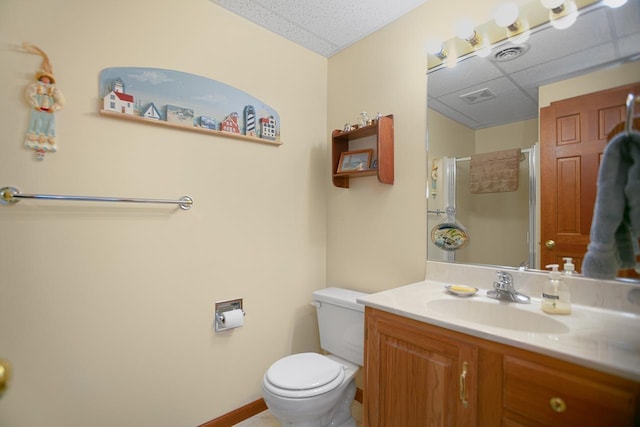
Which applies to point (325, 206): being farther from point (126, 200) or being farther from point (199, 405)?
point (199, 405)

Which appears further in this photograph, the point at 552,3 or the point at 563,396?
the point at 552,3

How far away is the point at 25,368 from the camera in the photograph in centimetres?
119

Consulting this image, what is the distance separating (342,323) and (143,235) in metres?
1.19

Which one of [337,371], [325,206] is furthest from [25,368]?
[325,206]

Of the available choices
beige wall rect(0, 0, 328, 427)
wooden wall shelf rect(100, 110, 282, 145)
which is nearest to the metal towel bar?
beige wall rect(0, 0, 328, 427)

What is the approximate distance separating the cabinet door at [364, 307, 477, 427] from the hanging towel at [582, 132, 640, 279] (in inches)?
18.0

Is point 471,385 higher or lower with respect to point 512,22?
lower

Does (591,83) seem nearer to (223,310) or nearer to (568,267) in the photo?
(568,267)

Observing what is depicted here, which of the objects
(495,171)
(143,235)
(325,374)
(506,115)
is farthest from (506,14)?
(143,235)

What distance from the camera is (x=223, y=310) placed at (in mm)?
1702

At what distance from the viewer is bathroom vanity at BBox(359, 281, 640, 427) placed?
75cm

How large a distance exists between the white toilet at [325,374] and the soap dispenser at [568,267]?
0.93 metres

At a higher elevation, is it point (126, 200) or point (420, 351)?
point (126, 200)

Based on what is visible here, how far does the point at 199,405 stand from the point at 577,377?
5.59 feet
